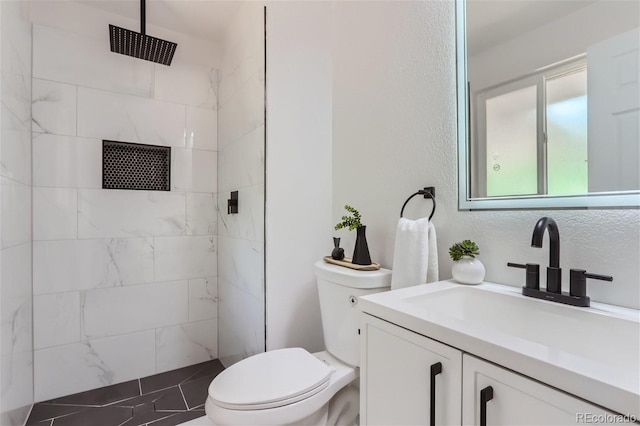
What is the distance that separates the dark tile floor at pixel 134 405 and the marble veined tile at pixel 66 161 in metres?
1.22

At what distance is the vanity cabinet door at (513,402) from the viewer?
471 mm

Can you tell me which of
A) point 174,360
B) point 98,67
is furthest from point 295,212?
point 98,67

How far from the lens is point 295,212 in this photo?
168cm

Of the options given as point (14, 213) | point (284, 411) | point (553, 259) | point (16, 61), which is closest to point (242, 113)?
point (16, 61)

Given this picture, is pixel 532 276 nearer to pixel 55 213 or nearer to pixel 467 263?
pixel 467 263

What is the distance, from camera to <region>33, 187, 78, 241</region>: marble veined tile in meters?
1.70

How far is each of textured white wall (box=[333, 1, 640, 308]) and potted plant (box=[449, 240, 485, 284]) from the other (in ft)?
0.20

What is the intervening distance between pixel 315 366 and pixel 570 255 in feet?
3.14

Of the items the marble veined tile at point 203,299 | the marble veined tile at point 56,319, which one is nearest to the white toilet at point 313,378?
the marble veined tile at point 203,299

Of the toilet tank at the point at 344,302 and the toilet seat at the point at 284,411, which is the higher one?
the toilet tank at the point at 344,302

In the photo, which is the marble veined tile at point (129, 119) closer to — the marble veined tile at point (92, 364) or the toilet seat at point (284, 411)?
the marble veined tile at point (92, 364)

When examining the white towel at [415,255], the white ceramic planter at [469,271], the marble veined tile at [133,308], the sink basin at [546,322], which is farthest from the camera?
the marble veined tile at [133,308]

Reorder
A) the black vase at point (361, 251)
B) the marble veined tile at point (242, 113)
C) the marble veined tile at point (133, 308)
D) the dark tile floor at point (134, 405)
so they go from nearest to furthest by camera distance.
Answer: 1. the black vase at point (361, 251)
2. the dark tile floor at point (134, 405)
3. the marble veined tile at point (242, 113)
4. the marble veined tile at point (133, 308)

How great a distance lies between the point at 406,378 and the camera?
29.4 inches
